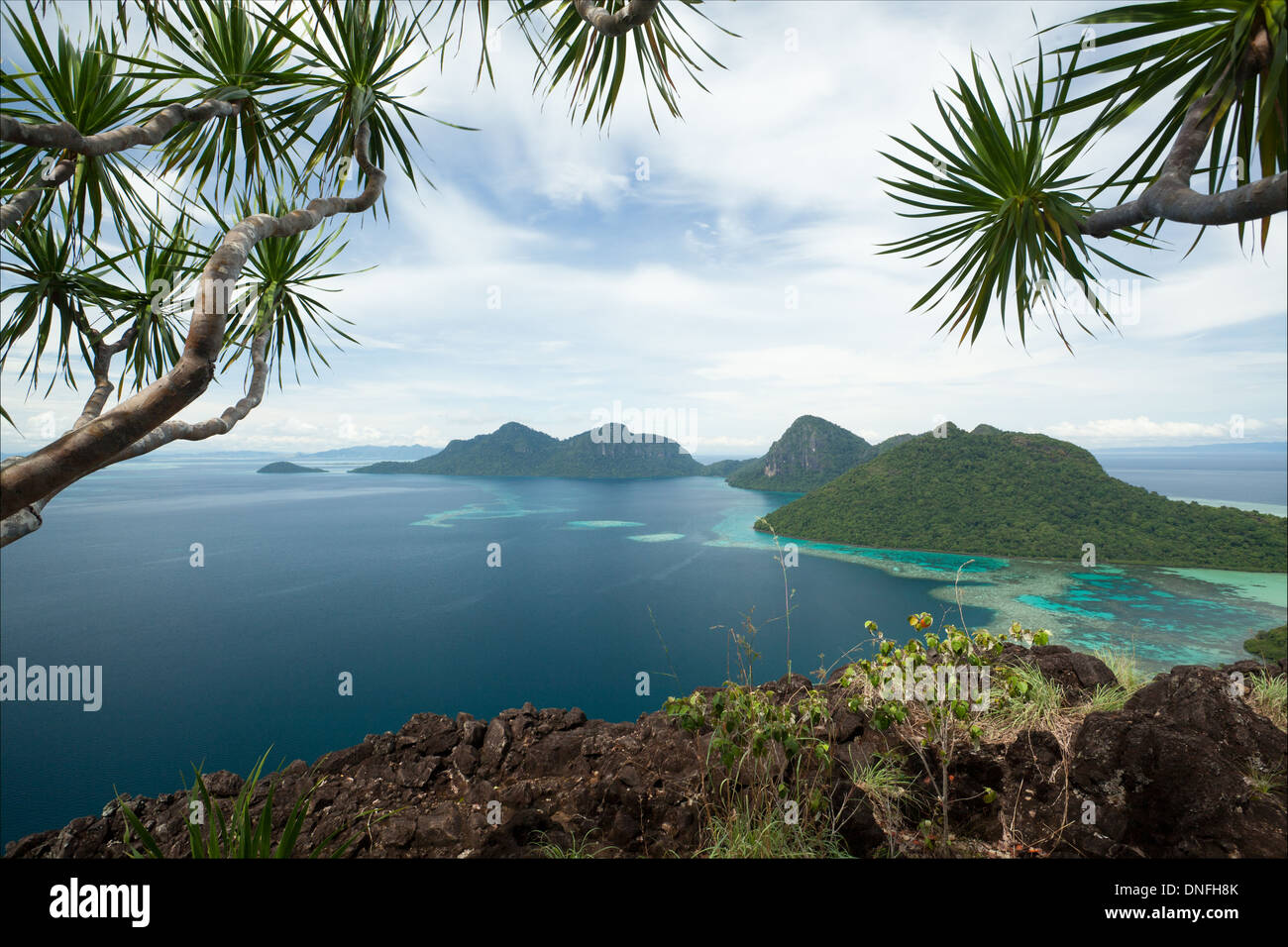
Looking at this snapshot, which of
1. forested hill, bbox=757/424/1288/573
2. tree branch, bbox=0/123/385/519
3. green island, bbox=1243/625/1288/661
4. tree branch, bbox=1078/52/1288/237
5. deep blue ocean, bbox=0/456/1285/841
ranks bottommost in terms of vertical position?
deep blue ocean, bbox=0/456/1285/841

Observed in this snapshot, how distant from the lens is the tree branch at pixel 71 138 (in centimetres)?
172

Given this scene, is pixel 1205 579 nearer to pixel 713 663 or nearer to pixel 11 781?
pixel 713 663

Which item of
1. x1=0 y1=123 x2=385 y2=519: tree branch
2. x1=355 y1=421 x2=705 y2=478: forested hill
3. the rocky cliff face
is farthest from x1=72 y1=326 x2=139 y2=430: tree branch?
x1=355 y1=421 x2=705 y2=478: forested hill

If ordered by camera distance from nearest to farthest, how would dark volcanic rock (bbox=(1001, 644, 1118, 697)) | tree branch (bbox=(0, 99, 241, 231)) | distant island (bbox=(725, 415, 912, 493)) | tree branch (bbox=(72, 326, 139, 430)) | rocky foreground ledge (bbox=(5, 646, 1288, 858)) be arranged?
tree branch (bbox=(0, 99, 241, 231))
rocky foreground ledge (bbox=(5, 646, 1288, 858))
tree branch (bbox=(72, 326, 139, 430))
dark volcanic rock (bbox=(1001, 644, 1118, 697))
distant island (bbox=(725, 415, 912, 493))

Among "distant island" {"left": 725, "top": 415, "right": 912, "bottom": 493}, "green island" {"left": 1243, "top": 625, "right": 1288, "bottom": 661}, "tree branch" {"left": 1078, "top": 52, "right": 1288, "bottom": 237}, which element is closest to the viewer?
"tree branch" {"left": 1078, "top": 52, "right": 1288, "bottom": 237}

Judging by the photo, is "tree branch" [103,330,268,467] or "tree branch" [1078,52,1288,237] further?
"tree branch" [103,330,268,467]

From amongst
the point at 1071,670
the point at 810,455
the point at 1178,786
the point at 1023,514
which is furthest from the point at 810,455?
the point at 1178,786

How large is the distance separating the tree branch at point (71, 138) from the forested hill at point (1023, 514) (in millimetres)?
36451

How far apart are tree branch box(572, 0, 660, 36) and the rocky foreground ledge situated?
272 centimetres

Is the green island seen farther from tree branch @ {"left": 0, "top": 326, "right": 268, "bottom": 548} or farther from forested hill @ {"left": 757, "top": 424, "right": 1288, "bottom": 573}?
tree branch @ {"left": 0, "top": 326, "right": 268, "bottom": 548}

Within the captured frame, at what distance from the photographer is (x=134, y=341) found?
3.23 metres

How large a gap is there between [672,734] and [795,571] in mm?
36068

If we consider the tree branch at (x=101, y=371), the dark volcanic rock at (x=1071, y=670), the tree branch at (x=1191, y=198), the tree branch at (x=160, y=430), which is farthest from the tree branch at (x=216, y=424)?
the dark volcanic rock at (x=1071, y=670)

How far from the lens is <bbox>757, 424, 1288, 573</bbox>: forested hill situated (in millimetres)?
38688
